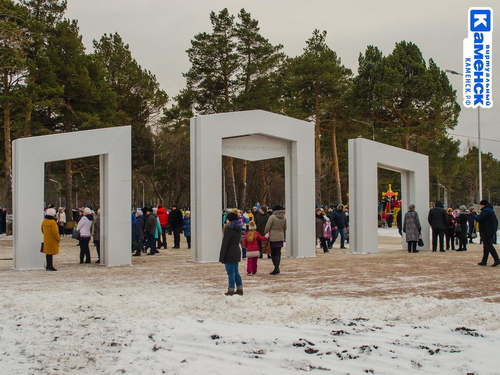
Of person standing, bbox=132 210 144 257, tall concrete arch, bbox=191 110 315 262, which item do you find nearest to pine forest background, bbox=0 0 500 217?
person standing, bbox=132 210 144 257

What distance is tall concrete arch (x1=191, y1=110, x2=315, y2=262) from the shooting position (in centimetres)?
1750

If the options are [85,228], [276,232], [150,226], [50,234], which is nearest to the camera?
[276,232]

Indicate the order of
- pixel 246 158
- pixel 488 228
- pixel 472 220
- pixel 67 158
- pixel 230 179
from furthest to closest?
pixel 230 179 → pixel 472 220 → pixel 246 158 → pixel 67 158 → pixel 488 228

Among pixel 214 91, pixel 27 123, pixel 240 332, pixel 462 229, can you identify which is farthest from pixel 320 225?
pixel 214 91

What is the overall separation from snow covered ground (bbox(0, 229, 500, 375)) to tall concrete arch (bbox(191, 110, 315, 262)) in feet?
19.9

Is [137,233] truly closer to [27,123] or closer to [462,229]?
[462,229]

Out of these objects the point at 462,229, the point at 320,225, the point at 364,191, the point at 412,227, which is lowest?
the point at 462,229

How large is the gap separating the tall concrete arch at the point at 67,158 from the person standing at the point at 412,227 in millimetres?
9873

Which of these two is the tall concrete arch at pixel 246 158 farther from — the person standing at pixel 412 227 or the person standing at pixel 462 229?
the person standing at pixel 462 229

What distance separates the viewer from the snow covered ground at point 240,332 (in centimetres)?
643

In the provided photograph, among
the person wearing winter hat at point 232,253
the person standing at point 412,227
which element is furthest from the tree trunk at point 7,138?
the person wearing winter hat at point 232,253

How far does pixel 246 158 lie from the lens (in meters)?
18.8

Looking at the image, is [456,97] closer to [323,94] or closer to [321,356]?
[323,94]

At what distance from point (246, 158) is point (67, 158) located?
5.53 m
